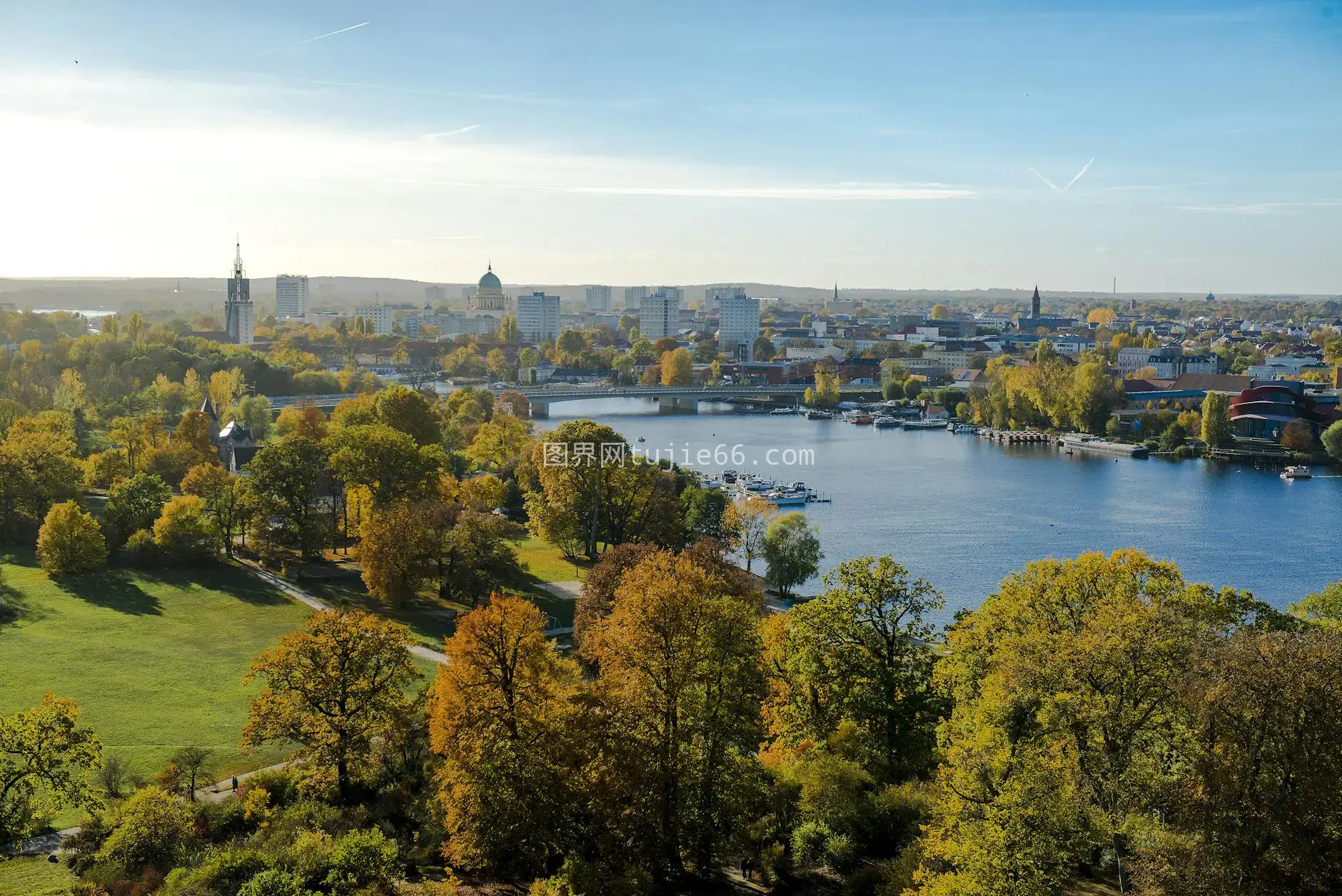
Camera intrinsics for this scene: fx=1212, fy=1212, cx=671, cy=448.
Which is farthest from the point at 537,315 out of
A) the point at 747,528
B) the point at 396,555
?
the point at 396,555

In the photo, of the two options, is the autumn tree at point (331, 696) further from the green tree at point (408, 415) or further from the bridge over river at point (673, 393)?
the bridge over river at point (673, 393)

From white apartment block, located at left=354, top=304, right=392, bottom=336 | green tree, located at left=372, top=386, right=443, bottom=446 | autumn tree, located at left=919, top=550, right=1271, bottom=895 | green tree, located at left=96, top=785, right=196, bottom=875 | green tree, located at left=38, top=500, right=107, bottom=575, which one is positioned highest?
white apartment block, located at left=354, top=304, right=392, bottom=336

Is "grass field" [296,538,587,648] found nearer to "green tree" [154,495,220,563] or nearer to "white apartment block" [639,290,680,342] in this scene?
"green tree" [154,495,220,563]

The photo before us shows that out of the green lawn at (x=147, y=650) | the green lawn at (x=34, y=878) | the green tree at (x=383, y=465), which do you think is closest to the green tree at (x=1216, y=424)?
the green tree at (x=383, y=465)

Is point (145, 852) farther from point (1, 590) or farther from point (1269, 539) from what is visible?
point (1269, 539)

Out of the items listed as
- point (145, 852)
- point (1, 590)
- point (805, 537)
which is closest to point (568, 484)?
point (805, 537)

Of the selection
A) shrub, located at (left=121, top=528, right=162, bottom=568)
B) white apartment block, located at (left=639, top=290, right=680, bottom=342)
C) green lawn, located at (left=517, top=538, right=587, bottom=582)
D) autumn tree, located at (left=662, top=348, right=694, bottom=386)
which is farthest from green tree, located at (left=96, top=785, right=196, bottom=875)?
white apartment block, located at (left=639, top=290, right=680, bottom=342)
